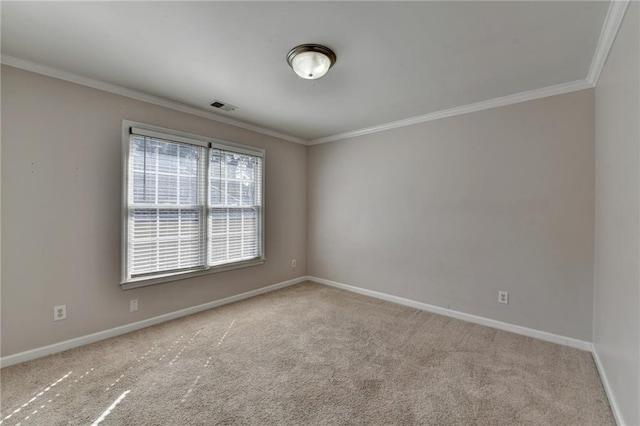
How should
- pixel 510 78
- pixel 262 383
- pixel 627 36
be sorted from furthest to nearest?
1. pixel 510 78
2. pixel 262 383
3. pixel 627 36

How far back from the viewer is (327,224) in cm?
462

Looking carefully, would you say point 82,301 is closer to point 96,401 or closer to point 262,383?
point 96,401

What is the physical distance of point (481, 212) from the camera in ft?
10.2

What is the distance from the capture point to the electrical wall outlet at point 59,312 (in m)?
2.42

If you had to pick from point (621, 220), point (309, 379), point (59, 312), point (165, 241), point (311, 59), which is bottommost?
point (309, 379)

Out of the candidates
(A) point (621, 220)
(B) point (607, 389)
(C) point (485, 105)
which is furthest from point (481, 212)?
(B) point (607, 389)

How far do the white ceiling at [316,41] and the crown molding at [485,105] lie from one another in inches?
3.8

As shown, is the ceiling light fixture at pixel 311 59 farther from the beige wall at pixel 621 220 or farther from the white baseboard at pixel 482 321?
the white baseboard at pixel 482 321

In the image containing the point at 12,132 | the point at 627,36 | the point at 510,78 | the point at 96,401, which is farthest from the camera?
the point at 510,78

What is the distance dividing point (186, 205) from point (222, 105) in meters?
1.26

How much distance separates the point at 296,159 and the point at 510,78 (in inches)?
121

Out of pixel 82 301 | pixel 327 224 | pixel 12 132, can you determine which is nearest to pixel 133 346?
pixel 82 301

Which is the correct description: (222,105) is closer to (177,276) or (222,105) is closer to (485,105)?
(177,276)

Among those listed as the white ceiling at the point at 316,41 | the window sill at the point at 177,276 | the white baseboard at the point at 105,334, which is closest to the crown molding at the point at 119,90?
the white ceiling at the point at 316,41
